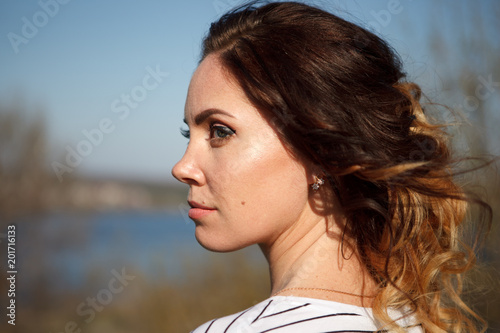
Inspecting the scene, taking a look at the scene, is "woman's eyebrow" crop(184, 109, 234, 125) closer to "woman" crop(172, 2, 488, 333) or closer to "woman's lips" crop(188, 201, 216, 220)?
"woman" crop(172, 2, 488, 333)

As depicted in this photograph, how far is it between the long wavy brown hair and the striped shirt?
0.12 meters

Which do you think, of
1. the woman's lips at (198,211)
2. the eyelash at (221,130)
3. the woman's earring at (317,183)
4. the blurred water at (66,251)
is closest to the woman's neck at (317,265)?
the woman's earring at (317,183)

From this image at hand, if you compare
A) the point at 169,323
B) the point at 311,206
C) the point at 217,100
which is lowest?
the point at 169,323

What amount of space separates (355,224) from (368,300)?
1.03 ft

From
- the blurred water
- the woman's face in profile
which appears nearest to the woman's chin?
the woman's face in profile

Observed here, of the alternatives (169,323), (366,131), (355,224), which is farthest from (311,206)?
(169,323)

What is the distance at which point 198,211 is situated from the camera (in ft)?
6.23

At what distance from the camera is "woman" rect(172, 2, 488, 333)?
174 centimetres

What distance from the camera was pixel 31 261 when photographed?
27.1 feet

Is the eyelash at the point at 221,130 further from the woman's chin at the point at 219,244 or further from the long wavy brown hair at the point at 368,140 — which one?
the woman's chin at the point at 219,244

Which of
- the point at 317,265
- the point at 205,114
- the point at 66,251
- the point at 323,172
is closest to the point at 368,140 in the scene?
the point at 323,172

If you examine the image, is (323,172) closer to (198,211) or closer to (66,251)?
(198,211)

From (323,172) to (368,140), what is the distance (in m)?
0.21

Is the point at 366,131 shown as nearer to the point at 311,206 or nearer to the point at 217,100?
the point at 311,206
